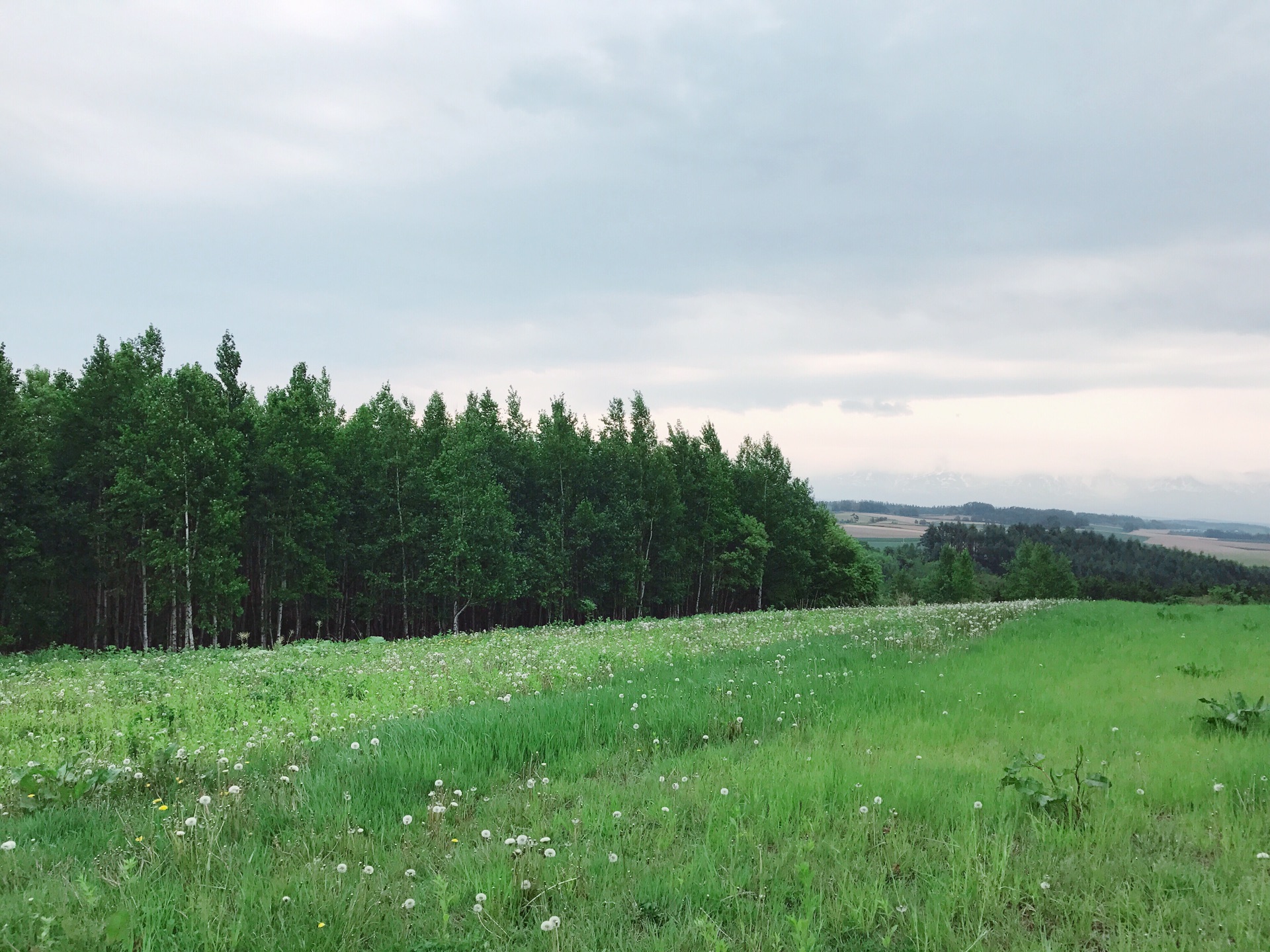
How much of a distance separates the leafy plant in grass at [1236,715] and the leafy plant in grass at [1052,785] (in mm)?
3297

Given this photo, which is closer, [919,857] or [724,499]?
[919,857]

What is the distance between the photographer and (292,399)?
4156 cm

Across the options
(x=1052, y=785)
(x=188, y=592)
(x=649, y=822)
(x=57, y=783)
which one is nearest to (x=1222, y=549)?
(x=188, y=592)

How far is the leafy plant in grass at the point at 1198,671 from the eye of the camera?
40.8 feet

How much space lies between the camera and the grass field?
412cm

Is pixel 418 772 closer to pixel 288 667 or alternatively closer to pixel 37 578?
pixel 288 667

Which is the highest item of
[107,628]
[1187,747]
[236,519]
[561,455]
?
[561,455]

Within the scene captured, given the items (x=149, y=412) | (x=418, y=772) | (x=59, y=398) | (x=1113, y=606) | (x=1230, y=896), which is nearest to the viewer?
(x=1230, y=896)

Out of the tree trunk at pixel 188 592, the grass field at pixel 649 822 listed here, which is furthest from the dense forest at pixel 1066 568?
the grass field at pixel 649 822

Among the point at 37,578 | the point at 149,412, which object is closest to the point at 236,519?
the point at 149,412

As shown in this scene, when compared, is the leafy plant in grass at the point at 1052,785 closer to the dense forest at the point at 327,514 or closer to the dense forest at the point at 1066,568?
the dense forest at the point at 327,514

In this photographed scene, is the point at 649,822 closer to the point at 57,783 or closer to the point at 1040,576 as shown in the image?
the point at 57,783

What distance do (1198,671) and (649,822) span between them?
12316 millimetres

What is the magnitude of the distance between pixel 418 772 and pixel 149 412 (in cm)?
3574
